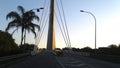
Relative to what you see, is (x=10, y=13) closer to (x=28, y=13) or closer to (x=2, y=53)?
(x=28, y=13)

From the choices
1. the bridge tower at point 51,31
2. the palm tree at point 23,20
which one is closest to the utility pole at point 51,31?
the bridge tower at point 51,31

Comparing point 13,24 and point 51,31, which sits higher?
point 13,24

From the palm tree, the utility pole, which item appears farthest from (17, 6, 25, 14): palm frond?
the utility pole

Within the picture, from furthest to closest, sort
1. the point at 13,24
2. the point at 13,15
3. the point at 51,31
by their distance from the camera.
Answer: the point at 51,31
the point at 13,15
the point at 13,24

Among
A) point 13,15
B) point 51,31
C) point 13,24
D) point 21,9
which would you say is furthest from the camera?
point 51,31

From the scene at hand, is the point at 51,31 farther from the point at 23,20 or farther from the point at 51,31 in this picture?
the point at 23,20

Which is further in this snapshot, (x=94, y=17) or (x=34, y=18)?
(x=34, y=18)

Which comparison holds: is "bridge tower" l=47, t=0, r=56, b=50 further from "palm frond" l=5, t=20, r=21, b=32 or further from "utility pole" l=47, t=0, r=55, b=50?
"palm frond" l=5, t=20, r=21, b=32

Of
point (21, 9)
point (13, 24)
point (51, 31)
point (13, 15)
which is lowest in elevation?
point (51, 31)

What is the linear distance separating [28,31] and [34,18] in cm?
322

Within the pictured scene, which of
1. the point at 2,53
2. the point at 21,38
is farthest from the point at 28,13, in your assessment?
the point at 2,53

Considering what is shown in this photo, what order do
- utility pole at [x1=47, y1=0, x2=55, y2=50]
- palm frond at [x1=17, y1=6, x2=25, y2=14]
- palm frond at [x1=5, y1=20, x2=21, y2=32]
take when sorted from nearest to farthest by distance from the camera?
palm frond at [x1=5, y1=20, x2=21, y2=32] < palm frond at [x1=17, y1=6, x2=25, y2=14] < utility pole at [x1=47, y1=0, x2=55, y2=50]

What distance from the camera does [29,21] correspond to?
226 ft

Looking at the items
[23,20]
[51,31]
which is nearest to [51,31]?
[51,31]
